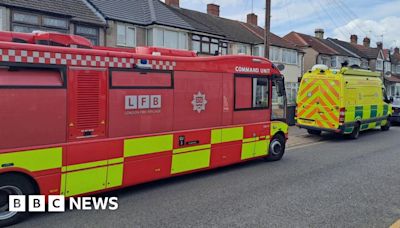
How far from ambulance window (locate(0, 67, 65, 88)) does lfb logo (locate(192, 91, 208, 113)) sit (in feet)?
9.12

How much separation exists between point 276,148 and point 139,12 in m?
17.2

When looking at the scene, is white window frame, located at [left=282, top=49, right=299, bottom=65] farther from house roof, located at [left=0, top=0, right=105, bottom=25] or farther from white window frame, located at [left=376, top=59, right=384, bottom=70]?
white window frame, located at [left=376, top=59, right=384, bottom=70]

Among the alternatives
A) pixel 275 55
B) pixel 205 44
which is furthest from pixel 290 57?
pixel 205 44

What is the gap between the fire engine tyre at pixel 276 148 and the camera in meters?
9.03

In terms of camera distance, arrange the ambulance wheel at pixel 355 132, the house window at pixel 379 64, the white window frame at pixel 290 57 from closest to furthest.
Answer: the ambulance wheel at pixel 355 132 → the white window frame at pixel 290 57 → the house window at pixel 379 64

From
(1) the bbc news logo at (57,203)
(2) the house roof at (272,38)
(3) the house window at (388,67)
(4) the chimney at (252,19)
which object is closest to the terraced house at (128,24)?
(2) the house roof at (272,38)

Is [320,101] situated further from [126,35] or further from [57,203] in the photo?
[126,35]

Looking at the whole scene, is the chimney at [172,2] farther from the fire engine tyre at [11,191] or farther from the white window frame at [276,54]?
the fire engine tyre at [11,191]

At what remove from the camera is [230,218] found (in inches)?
192

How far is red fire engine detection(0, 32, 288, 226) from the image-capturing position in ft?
15.5

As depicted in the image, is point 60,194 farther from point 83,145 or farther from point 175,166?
point 175,166

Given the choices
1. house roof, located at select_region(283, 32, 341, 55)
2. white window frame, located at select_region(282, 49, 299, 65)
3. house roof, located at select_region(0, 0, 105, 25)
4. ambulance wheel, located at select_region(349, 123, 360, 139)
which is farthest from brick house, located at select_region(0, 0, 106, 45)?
house roof, located at select_region(283, 32, 341, 55)

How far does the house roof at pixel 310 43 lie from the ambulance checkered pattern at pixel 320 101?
28516 mm

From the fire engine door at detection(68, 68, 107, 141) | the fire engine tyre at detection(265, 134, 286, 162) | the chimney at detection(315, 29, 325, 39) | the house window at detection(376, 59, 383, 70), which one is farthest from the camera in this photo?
the house window at detection(376, 59, 383, 70)
